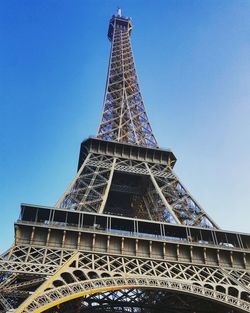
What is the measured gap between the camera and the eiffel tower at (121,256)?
695 inches

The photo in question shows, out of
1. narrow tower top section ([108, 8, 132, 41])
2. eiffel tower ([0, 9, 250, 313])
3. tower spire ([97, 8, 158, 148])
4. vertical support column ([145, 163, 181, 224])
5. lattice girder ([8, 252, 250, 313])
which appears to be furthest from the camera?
narrow tower top section ([108, 8, 132, 41])

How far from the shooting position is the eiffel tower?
1764cm

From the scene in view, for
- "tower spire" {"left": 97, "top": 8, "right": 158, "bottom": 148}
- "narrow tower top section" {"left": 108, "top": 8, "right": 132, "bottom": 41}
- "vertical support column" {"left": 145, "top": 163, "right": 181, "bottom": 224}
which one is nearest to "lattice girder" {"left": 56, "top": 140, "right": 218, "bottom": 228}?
"vertical support column" {"left": 145, "top": 163, "right": 181, "bottom": 224}

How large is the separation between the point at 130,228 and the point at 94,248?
3475 mm

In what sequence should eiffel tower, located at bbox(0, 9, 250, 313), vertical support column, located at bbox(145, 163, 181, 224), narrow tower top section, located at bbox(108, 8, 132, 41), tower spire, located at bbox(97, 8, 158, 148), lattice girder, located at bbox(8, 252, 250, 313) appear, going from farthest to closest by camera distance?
narrow tower top section, located at bbox(108, 8, 132, 41) → tower spire, located at bbox(97, 8, 158, 148) → vertical support column, located at bbox(145, 163, 181, 224) → eiffel tower, located at bbox(0, 9, 250, 313) → lattice girder, located at bbox(8, 252, 250, 313)

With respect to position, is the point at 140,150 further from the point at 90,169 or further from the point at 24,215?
the point at 24,215

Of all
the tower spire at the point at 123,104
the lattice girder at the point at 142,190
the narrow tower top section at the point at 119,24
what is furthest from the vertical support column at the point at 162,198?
the narrow tower top section at the point at 119,24

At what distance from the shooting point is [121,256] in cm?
2066

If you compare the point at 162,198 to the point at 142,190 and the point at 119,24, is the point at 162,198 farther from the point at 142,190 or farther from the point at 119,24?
the point at 119,24

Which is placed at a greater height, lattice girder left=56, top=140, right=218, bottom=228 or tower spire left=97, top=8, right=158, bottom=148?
tower spire left=97, top=8, right=158, bottom=148

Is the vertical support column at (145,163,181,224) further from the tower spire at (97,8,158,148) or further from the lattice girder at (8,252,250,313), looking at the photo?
the tower spire at (97,8,158,148)

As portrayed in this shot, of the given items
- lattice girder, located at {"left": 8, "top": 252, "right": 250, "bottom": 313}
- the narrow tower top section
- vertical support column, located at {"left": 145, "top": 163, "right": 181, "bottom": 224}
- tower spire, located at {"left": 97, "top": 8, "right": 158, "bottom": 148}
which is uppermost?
the narrow tower top section

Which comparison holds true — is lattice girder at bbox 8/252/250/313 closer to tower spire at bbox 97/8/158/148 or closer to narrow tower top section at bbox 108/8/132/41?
tower spire at bbox 97/8/158/148

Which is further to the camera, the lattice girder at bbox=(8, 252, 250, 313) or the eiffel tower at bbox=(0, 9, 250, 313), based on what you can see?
the eiffel tower at bbox=(0, 9, 250, 313)
